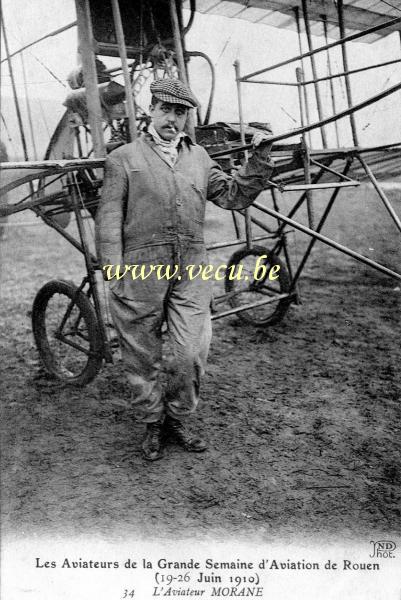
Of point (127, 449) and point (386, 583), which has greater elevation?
point (127, 449)

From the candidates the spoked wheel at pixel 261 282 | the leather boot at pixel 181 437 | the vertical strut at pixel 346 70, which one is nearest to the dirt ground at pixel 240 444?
the leather boot at pixel 181 437

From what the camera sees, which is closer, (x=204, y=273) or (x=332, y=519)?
(x=332, y=519)

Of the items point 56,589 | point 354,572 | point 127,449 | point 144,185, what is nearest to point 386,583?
point 354,572

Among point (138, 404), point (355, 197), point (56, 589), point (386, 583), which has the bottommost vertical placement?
point (386, 583)

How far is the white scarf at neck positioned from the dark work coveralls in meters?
0.03

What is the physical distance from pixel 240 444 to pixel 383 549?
3.67 ft

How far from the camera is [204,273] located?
3125mm

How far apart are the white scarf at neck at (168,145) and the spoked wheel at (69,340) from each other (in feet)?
4.46

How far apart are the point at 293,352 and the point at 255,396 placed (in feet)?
3.18

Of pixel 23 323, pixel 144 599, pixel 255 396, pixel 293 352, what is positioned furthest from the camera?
pixel 23 323

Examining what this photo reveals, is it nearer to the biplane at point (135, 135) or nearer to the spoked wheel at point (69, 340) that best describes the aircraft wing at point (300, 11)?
the biplane at point (135, 135)

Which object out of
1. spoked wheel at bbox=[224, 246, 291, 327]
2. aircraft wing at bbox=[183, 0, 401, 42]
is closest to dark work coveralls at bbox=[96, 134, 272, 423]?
spoked wheel at bbox=[224, 246, 291, 327]

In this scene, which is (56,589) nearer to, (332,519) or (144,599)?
(144,599)

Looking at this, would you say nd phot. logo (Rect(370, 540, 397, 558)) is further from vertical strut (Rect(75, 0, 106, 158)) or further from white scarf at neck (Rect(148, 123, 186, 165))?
vertical strut (Rect(75, 0, 106, 158))
